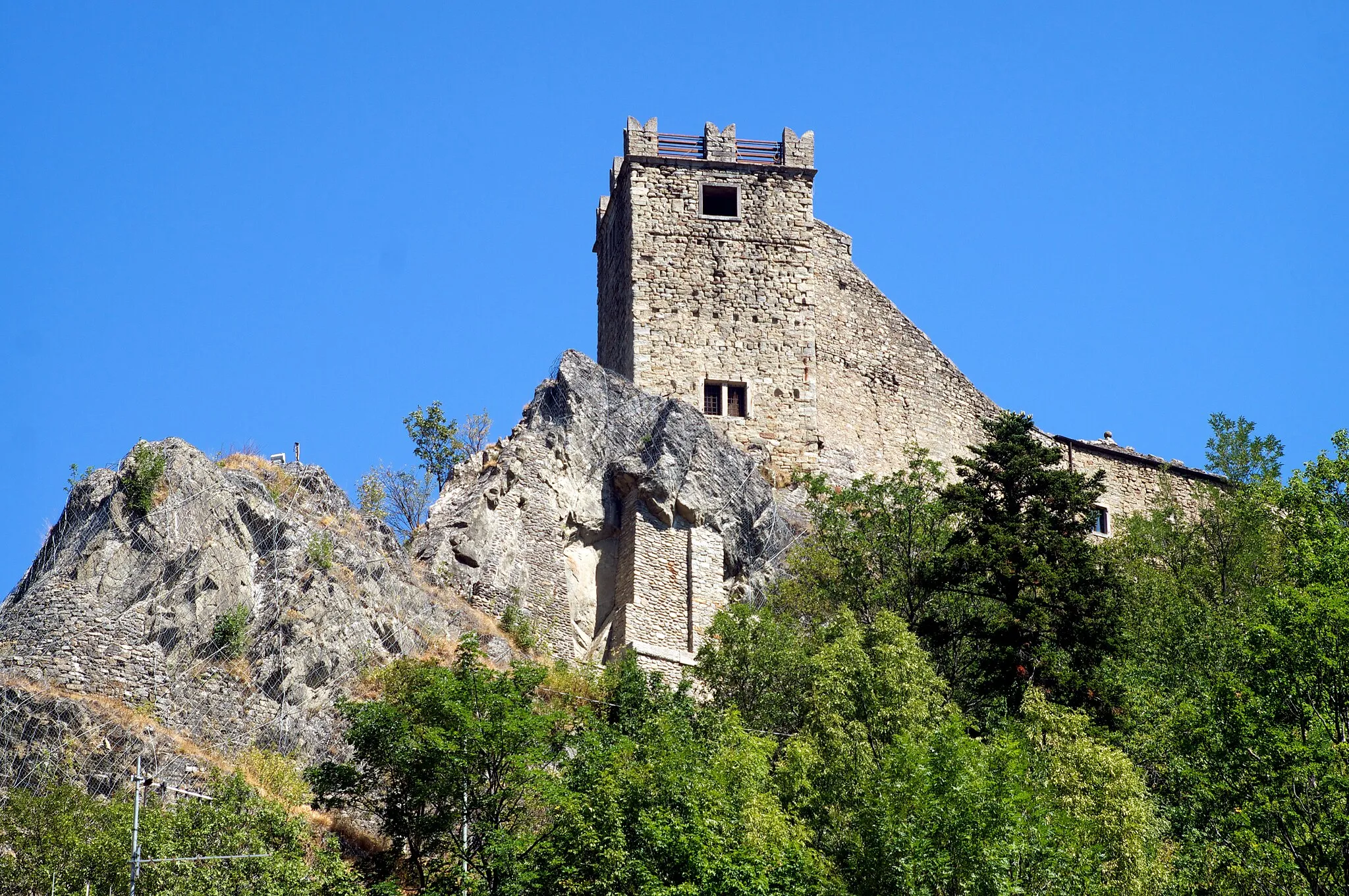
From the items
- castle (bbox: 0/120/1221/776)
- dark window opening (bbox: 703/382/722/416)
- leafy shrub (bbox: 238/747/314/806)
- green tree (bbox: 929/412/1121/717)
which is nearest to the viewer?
leafy shrub (bbox: 238/747/314/806)

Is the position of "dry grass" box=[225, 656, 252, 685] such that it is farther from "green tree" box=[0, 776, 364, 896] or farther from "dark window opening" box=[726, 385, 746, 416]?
"dark window opening" box=[726, 385, 746, 416]

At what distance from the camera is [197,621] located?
3553 cm

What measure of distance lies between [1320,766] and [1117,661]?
10264 millimetres

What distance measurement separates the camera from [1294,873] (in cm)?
2948

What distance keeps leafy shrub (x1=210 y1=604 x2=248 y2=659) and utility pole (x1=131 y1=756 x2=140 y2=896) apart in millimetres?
7688

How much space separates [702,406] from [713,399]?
558 mm

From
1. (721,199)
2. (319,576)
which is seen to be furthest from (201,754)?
(721,199)

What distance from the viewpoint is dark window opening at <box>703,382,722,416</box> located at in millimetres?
49438

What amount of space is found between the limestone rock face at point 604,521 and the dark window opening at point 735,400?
1576 mm

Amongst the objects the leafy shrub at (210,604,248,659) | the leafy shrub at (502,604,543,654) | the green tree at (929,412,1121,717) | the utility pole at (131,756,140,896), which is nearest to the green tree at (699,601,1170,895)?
the green tree at (929,412,1121,717)

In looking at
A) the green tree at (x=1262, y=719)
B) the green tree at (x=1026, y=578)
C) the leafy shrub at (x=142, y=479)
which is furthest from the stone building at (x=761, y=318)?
the leafy shrub at (x=142, y=479)

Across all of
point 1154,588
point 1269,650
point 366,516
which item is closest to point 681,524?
point 366,516

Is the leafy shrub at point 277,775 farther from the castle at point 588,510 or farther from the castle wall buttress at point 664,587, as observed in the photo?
the castle wall buttress at point 664,587

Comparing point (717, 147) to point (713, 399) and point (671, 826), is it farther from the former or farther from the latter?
point (671, 826)
